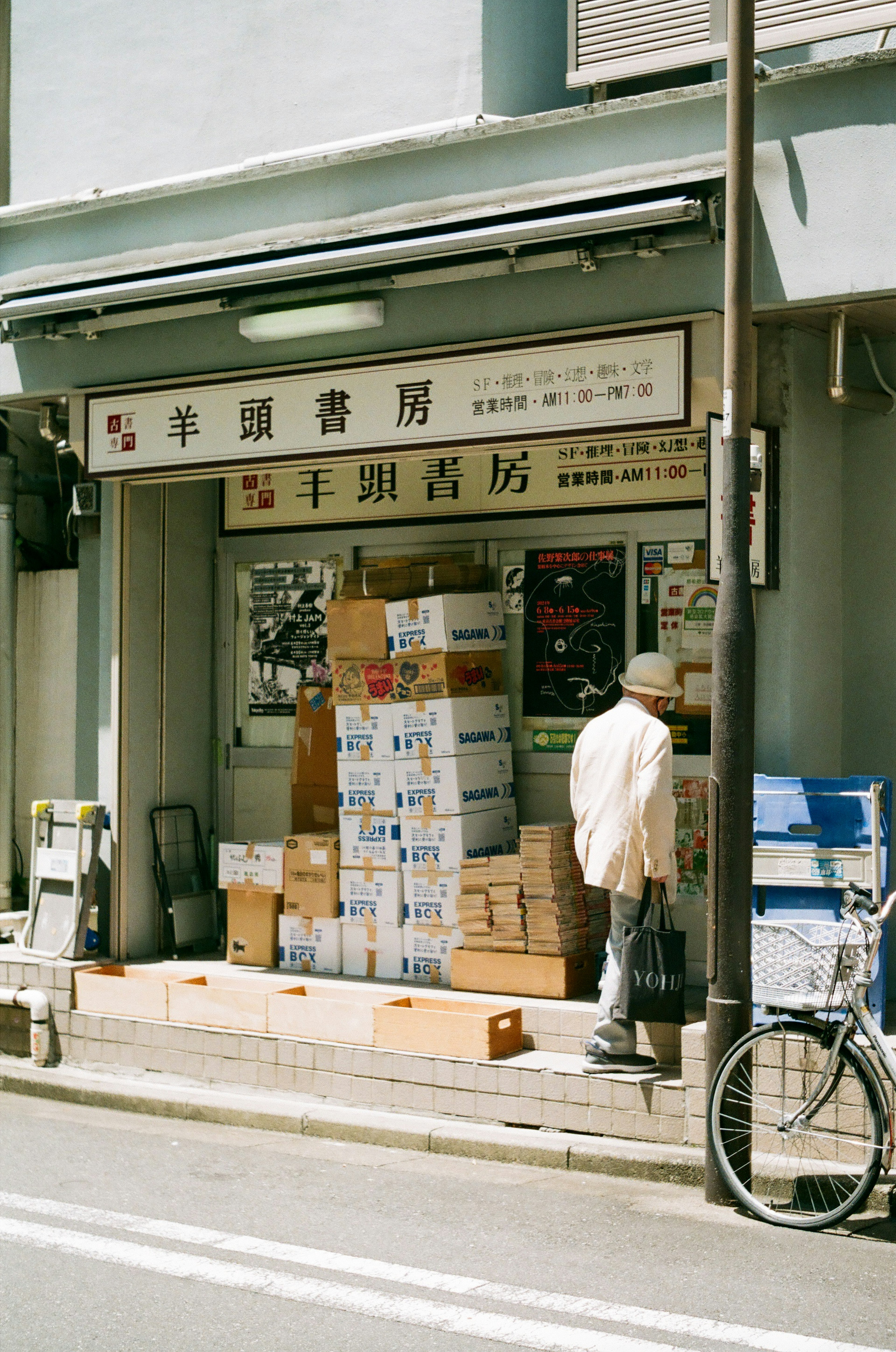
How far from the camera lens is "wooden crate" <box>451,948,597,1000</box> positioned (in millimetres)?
8297

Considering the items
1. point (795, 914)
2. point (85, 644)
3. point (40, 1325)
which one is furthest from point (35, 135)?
point (40, 1325)

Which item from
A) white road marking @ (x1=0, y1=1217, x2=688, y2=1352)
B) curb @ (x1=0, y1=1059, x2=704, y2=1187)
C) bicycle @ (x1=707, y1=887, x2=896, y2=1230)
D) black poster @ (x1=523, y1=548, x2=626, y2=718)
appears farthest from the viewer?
black poster @ (x1=523, y1=548, x2=626, y2=718)

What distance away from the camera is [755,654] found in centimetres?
713

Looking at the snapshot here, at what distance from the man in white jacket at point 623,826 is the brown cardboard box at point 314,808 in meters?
2.67

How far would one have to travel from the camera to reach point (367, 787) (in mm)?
9320

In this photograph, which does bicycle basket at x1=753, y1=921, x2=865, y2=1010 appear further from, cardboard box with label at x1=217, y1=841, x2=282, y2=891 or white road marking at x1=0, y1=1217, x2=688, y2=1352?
cardboard box with label at x1=217, y1=841, x2=282, y2=891

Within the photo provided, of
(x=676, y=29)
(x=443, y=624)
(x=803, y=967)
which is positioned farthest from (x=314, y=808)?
(x=676, y=29)

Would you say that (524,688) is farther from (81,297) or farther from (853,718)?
(81,297)

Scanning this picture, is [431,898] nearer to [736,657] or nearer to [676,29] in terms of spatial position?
[736,657]

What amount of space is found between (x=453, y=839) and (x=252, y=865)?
4.95ft

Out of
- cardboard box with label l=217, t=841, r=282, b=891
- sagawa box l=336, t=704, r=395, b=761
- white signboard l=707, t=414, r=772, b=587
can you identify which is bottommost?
cardboard box with label l=217, t=841, r=282, b=891

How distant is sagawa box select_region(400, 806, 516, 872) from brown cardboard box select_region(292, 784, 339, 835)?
3.15ft

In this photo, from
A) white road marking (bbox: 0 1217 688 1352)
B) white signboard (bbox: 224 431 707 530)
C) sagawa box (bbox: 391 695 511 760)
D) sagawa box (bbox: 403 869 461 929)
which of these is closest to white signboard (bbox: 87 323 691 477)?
white signboard (bbox: 224 431 707 530)

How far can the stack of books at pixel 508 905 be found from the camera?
27.8 ft
